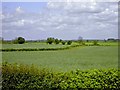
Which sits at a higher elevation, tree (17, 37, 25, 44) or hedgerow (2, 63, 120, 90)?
tree (17, 37, 25, 44)

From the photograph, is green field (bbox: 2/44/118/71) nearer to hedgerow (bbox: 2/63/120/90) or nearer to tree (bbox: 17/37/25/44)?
tree (bbox: 17/37/25/44)

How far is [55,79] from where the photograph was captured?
18.7ft

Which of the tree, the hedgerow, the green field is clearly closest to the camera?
the hedgerow

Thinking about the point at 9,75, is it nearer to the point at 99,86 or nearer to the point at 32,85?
the point at 32,85

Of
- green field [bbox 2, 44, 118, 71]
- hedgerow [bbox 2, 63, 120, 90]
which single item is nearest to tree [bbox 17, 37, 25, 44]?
green field [bbox 2, 44, 118, 71]

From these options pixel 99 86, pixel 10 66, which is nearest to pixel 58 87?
pixel 99 86

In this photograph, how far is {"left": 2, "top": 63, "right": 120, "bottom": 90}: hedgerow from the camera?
18.3 ft

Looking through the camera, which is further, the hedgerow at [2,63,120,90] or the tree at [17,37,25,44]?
the tree at [17,37,25,44]

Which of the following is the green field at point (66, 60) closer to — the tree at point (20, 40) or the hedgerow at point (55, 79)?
the tree at point (20, 40)

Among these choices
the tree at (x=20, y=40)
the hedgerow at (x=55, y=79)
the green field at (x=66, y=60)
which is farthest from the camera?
the tree at (x=20, y=40)


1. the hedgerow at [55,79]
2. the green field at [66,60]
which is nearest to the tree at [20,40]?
the green field at [66,60]

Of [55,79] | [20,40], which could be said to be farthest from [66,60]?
[55,79]

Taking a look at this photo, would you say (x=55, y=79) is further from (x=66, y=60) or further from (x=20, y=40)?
(x=20, y=40)

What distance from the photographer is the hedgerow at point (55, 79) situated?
5570 millimetres
